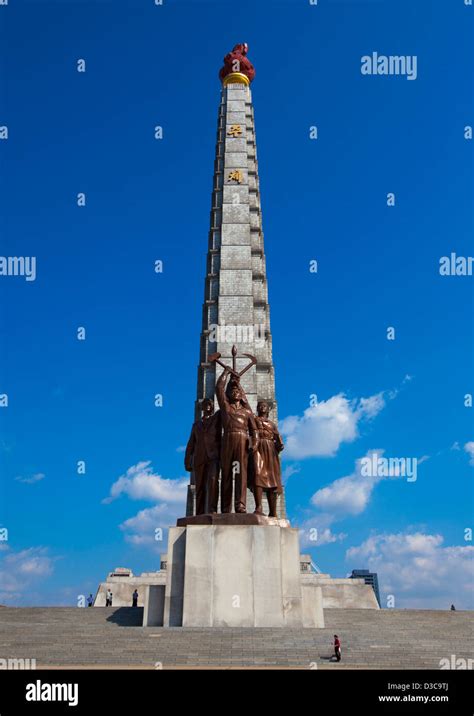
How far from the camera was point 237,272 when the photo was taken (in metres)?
28.6

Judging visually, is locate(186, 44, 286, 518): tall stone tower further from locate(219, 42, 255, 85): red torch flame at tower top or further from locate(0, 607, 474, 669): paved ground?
locate(0, 607, 474, 669): paved ground

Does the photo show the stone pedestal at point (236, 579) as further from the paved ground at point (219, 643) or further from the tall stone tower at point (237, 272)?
the tall stone tower at point (237, 272)

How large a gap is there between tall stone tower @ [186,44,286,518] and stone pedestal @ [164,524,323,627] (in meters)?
11.5

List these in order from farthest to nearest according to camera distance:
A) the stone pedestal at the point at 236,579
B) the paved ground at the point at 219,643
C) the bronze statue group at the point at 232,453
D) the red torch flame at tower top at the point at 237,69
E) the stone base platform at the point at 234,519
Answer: the red torch flame at tower top at the point at 237,69 → the bronze statue group at the point at 232,453 → the stone base platform at the point at 234,519 → the stone pedestal at the point at 236,579 → the paved ground at the point at 219,643

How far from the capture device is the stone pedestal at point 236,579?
13500mm

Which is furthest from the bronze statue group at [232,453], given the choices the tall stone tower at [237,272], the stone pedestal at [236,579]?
the tall stone tower at [237,272]

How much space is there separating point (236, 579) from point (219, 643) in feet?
7.77

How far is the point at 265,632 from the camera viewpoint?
40.8 ft

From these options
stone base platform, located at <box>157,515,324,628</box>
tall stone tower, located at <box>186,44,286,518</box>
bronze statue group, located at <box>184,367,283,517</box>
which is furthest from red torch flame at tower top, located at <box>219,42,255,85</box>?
stone base platform, located at <box>157,515,324,628</box>

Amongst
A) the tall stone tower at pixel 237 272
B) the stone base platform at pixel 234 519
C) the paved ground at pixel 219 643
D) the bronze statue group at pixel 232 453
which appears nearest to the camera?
the paved ground at pixel 219 643

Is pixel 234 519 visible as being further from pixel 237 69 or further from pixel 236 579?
pixel 237 69

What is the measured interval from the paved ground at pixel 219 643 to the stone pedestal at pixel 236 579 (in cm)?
75

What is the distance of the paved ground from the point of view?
10.3 metres

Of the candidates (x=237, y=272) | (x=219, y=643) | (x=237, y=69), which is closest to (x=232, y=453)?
(x=219, y=643)
